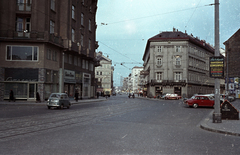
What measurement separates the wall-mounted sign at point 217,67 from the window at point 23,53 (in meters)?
24.7

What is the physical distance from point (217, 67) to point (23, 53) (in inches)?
1028

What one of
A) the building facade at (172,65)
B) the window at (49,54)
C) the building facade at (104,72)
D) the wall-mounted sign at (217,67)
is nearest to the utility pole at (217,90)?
the wall-mounted sign at (217,67)

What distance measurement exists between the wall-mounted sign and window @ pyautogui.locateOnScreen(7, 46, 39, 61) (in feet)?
80.9

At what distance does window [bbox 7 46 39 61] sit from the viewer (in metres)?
32.0

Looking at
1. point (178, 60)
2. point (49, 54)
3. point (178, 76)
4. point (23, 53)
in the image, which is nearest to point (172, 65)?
point (178, 60)

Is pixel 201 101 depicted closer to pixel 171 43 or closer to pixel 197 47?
pixel 171 43

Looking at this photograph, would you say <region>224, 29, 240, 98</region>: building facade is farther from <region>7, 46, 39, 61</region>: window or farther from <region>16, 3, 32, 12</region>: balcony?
<region>16, 3, 32, 12</region>: balcony

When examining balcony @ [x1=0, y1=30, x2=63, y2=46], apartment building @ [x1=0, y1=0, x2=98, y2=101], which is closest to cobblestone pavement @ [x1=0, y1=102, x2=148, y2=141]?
apartment building @ [x1=0, y1=0, x2=98, y2=101]

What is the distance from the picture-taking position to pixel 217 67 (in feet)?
42.5

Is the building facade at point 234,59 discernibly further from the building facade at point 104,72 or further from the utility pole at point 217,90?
the building facade at point 104,72

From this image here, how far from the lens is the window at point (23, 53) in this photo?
105 feet

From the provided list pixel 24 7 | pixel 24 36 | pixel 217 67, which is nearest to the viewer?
pixel 217 67

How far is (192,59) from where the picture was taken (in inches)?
2859

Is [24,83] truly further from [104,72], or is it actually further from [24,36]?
[104,72]
